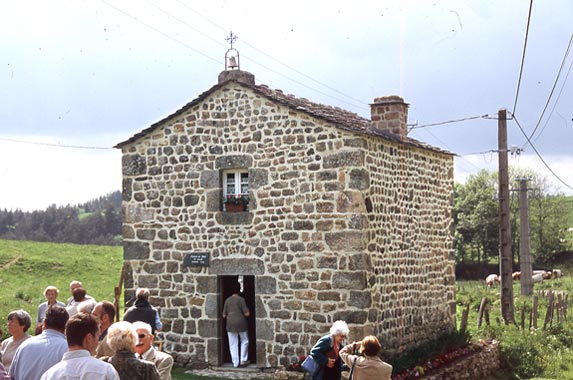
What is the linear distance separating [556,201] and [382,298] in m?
45.3

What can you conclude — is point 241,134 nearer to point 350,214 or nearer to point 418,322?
point 350,214

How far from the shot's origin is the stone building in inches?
543

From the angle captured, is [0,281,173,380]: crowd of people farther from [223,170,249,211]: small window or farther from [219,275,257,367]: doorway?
[219,275,257,367]: doorway

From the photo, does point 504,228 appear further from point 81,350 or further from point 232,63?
point 81,350

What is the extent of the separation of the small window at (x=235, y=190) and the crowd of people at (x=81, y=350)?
22.1 ft

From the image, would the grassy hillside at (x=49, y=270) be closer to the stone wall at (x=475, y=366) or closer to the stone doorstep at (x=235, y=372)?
the stone doorstep at (x=235, y=372)

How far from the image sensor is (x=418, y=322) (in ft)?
53.3

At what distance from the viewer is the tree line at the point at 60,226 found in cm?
6341

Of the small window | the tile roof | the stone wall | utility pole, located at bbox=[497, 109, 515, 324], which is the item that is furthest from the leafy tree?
the small window

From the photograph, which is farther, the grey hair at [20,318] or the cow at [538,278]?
the cow at [538,278]

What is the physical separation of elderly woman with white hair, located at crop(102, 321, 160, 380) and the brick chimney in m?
11.5

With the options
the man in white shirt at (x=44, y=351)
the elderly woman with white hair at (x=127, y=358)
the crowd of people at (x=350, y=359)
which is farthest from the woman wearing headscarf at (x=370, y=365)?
the man in white shirt at (x=44, y=351)

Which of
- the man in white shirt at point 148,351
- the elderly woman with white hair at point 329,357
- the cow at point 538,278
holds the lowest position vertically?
the cow at point 538,278

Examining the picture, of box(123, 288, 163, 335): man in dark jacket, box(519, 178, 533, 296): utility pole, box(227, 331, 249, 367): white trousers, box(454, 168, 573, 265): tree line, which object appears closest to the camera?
box(123, 288, 163, 335): man in dark jacket
